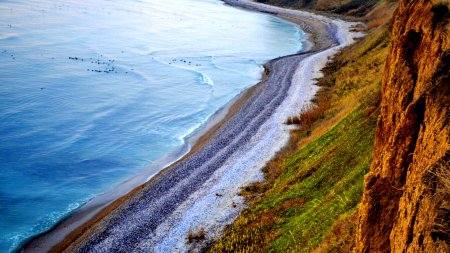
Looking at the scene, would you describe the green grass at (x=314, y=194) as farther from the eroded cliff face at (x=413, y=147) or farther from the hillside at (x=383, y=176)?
the eroded cliff face at (x=413, y=147)

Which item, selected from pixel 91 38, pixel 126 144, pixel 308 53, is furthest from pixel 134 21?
pixel 126 144

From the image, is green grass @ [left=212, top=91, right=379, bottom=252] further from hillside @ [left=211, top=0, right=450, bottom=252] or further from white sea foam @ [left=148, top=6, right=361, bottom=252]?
white sea foam @ [left=148, top=6, right=361, bottom=252]

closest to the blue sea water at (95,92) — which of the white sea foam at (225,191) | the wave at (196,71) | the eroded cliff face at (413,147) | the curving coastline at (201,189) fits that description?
the wave at (196,71)

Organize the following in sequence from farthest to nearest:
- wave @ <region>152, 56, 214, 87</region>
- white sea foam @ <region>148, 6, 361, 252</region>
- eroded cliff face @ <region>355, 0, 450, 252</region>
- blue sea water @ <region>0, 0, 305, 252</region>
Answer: wave @ <region>152, 56, 214, 87</region>
blue sea water @ <region>0, 0, 305, 252</region>
white sea foam @ <region>148, 6, 361, 252</region>
eroded cliff face @ <region>355, 0, 450, 252</region>

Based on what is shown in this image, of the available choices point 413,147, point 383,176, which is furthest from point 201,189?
point 413,147

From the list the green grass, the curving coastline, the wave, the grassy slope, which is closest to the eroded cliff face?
the grassy slope
